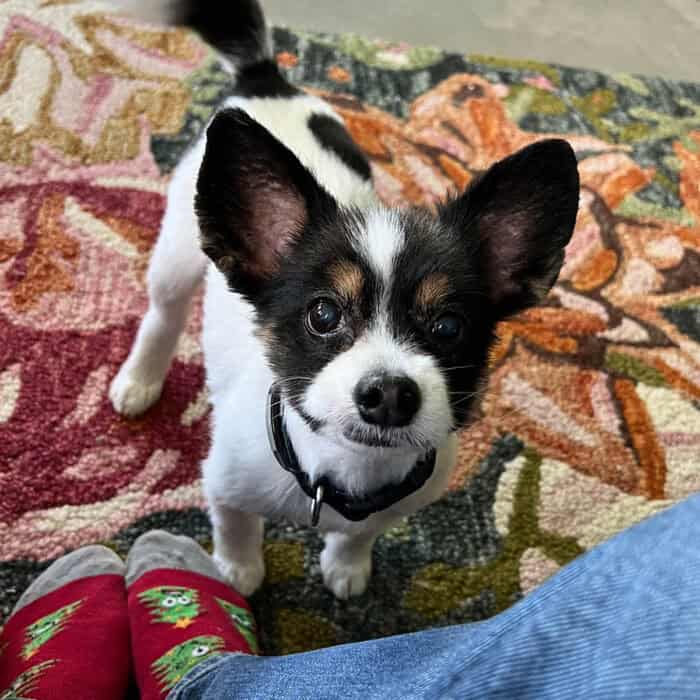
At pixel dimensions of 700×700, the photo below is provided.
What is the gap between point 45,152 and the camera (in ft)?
6.43

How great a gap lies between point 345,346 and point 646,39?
131 inches

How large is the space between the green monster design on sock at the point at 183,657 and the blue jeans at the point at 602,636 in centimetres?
45

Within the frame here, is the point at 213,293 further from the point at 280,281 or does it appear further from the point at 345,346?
the point at 345,346

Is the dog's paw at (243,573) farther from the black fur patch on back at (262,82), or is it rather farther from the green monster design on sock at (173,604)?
the black fur patch on back at (262,82)

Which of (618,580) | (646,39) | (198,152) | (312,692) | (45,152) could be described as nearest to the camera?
(618,580)

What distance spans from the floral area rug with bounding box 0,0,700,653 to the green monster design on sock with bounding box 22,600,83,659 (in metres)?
0.11

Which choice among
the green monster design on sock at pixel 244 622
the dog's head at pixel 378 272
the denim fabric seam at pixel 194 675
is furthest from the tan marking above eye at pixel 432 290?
the green monster design on sock at pixel 244 622

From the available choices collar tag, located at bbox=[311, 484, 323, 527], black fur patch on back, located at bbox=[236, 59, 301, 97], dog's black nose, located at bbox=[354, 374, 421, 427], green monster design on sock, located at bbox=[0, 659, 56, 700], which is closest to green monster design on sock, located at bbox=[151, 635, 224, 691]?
green monster design on sock, located at bbox=[0, 659, 56, 700]

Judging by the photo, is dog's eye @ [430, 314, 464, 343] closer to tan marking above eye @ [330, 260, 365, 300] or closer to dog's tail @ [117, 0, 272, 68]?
tan marking above eye @ [330, 260, 365, 300]

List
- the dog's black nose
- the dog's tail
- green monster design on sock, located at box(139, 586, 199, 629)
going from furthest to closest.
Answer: the dog's tail → green monster design on sock, located at box(139, 586, 199, 629) → the dog's black nose

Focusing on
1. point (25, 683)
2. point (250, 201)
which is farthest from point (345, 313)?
point (25, 683)

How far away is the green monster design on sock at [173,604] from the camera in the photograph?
125 centimetres

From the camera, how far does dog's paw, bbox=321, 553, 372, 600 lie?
4.52 ft

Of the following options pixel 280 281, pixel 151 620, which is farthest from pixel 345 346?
pixel 151 620
